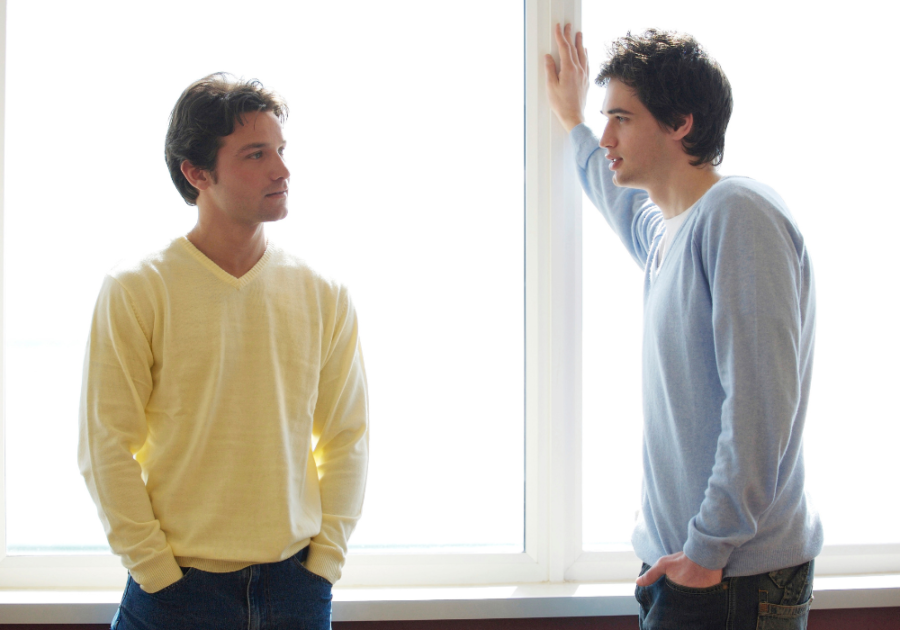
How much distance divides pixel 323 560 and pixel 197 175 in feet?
2.40

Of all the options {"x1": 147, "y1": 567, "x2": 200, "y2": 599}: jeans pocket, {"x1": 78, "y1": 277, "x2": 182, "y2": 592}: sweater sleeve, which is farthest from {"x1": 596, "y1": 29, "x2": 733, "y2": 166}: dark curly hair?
{"x1": 147, "y1": 567, "x2": 200, "y2": 599}: jeans pocket

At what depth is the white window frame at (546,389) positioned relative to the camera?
1.53 meters

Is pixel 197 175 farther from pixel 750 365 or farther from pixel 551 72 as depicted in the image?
pixel 750 365

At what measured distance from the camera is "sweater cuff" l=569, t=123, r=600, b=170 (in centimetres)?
144

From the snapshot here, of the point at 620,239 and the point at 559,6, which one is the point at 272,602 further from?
the point at 559,6

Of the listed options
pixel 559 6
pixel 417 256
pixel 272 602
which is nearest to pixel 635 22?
pixel 559 6

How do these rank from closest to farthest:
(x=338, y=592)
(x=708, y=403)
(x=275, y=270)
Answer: (x=708, y=403) → (x=275, y=270) → (x=338, y=592)

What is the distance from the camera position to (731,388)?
96 cm

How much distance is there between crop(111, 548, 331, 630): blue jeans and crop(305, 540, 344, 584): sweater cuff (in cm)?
2

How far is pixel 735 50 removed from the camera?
5.15 feet

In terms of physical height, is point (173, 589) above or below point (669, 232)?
below

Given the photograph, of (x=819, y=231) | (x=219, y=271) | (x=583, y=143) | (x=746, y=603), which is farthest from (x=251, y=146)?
(x=819, y=231)

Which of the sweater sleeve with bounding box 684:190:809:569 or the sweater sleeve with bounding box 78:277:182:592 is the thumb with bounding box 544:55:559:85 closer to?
the sweater sleeve with bounding box 684:190:809:569

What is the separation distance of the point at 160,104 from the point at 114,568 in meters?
1.04
